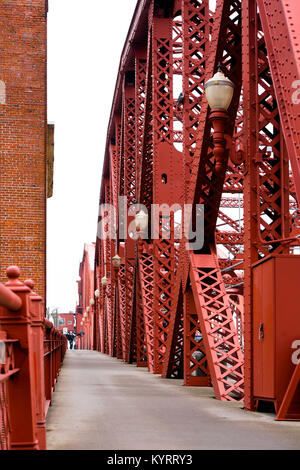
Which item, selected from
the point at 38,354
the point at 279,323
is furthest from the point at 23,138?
the point at 38,354

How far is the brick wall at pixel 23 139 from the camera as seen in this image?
21.6 m

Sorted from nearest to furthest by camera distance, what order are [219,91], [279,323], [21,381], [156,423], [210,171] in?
[21,381] < [156,423] < [279,323] < [219,91] < [210,171]

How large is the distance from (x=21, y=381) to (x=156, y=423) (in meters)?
3.96

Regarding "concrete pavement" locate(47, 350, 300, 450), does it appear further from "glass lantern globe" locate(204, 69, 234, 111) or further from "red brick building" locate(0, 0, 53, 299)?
"red brick building" locate(0, 0, 53, 299)

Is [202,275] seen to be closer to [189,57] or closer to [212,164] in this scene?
[212,164]

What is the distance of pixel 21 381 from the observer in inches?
204

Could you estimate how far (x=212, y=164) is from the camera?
1461 cm

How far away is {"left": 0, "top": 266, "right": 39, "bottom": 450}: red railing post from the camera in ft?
16.8

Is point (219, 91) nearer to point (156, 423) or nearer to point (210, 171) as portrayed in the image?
point (210, 171)

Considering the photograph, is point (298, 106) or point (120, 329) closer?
point (298, 106)

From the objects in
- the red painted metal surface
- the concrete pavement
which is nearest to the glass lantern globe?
the red painted metal surface

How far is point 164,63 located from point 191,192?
9446mm

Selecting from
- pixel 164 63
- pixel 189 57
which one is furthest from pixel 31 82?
pixel 189 57

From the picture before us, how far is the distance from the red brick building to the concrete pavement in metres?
8.14
